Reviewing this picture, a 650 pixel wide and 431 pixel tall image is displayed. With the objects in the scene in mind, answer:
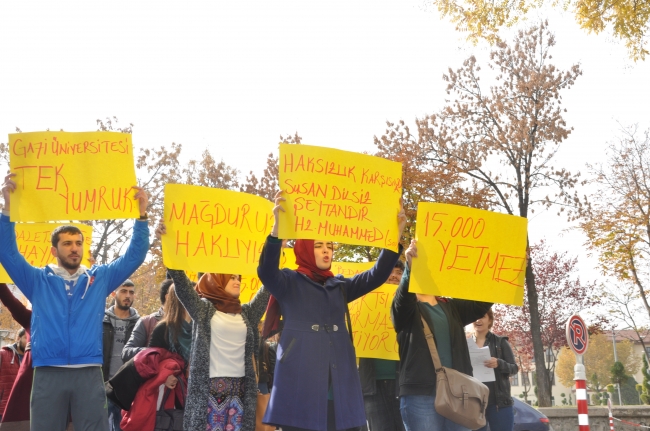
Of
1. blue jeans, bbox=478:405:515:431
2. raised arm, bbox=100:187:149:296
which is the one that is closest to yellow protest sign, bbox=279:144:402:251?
raised arm, bbox=100:187:149:296

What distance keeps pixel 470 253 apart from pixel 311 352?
6.69 ft

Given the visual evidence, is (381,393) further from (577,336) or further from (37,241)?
(37,241)

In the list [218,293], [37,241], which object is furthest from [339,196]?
[37,241]

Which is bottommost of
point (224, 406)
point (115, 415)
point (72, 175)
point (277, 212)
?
point (115, 415)

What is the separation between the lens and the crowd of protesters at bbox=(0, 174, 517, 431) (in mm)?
4715

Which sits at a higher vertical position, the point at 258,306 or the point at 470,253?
the point at 470,253

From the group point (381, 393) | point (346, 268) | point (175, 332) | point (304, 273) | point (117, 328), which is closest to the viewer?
point (304, 273)

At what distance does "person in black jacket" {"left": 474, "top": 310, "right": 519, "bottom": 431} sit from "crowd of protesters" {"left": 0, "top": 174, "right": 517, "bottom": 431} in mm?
1783

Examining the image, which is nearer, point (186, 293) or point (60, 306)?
point (60, 306)

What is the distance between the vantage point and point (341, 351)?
190 inches

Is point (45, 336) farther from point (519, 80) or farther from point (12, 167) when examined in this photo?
point (519, 80)

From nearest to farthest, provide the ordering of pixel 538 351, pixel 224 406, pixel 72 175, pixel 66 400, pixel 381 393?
pixel 66 400 → pixel 224 406 → pixel 72 175 → pixel 381 393 → pixel 538 351

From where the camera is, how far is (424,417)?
559cm

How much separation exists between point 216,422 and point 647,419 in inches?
505
